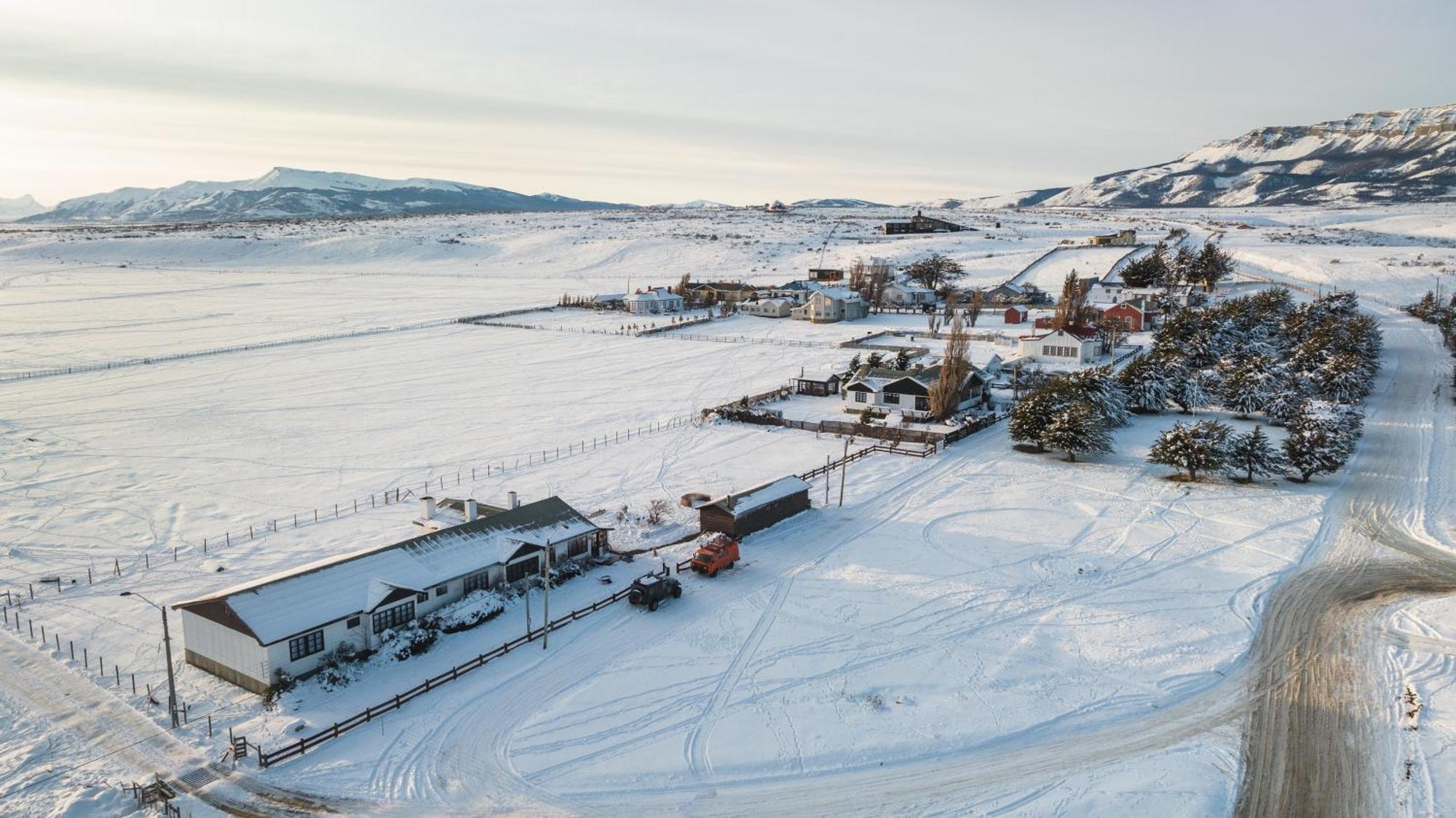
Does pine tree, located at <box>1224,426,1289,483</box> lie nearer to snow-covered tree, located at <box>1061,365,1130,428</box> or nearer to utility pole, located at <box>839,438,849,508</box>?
snow-covered tree, located at <box>1061,365,1130,428</box>

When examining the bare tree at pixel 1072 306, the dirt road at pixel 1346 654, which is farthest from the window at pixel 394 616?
the bare tree at pixel 1072 306

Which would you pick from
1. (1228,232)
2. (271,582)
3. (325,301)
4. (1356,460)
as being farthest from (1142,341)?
(1228,232)

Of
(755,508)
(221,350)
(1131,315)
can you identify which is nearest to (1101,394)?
(755,508)

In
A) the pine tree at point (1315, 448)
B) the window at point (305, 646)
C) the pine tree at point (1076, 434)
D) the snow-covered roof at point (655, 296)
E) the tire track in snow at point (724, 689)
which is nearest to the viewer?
the tire track in snow at point (724, 689)

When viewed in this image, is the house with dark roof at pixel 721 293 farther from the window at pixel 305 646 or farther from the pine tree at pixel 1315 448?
the window at pixel 305 646

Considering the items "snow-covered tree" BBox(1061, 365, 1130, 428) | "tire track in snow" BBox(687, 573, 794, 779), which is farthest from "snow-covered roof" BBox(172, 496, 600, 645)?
"snow-covered tree" BBox(1061, 365, 1130, 428)

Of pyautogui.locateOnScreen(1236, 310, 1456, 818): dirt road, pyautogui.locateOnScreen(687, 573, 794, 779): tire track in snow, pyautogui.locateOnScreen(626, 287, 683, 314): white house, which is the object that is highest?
pyautogui.locateOnScreen(626, 287, 683, 314): white house

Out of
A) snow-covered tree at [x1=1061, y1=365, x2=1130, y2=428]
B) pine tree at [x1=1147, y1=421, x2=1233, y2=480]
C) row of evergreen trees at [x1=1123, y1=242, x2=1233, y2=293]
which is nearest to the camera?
pine tree at [x1=1147, y1=421, x2=1233, y2=480]

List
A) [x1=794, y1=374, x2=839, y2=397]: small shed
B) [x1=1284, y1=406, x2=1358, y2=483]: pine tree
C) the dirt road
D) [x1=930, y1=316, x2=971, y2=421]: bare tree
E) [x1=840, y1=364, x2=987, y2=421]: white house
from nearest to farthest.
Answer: the dirt road, [x1=1284, y1=406, x2=1358, y2=483]: pine tree, [x1=930, y1=316, x2=971, y2=421]: bare tree, [x1=840, y1=364, x2=987, y2=421]: white house, [x1=794, y1=374, x2=839, y2=397]: small shed
